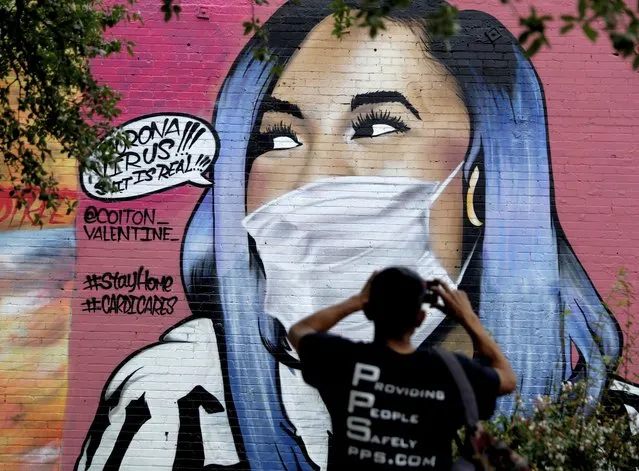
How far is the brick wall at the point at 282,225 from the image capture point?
7.41 m

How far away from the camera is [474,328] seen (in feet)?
10.5

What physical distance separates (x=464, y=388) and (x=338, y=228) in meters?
4.57

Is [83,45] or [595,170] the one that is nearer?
[83,45]

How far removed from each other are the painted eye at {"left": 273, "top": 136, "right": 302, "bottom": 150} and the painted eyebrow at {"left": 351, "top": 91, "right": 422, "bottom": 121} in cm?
57

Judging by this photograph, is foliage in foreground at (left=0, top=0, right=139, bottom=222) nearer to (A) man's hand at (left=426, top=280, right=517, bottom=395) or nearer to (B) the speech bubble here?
(B) the speech bubble

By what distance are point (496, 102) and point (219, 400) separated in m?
3.48

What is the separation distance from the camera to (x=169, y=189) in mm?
7523

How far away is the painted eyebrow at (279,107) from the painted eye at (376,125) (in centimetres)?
49

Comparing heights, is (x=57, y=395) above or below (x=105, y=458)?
above

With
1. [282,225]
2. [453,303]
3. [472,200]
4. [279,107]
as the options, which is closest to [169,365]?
[282,225]

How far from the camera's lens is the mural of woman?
7.40 meters

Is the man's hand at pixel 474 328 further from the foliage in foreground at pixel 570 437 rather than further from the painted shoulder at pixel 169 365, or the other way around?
the painted shoulder at pixel 169 365

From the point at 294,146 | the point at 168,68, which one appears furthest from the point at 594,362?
the point at 168,68

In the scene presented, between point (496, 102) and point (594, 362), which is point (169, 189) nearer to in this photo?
point (496, 102)
